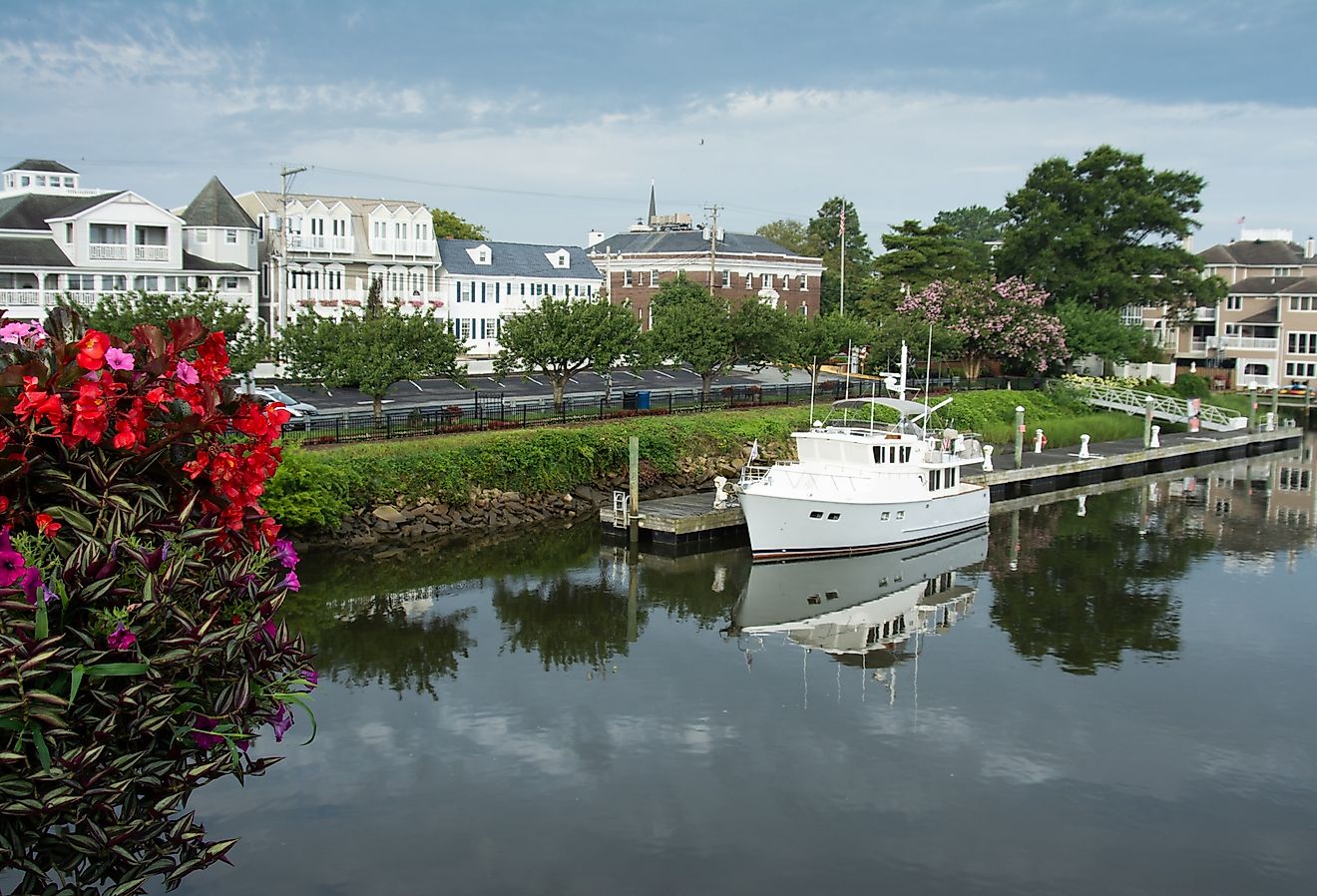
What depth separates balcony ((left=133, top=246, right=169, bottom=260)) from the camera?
5253 centimetres

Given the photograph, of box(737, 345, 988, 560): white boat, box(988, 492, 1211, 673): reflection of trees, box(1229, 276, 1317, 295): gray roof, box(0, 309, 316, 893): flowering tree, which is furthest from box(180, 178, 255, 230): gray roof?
box(1229, 276, 1317, 295): gray roof

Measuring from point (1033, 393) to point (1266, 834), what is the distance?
44735 mm

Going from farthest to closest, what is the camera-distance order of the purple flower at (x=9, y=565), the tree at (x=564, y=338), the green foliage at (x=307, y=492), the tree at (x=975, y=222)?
the tree at (x=975, y=222)
the tree at (x=564, y=338)
the green foliage at (x=307, y=492)
the purple flower at (x=9, y=565)

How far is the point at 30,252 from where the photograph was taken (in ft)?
165

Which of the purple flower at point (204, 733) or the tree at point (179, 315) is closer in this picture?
the purple flower at point (204, 733)

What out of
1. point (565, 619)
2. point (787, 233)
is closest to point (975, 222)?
point (787, 233)

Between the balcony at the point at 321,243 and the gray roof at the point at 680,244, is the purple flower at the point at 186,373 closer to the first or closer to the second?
the balcony at the point at 321,243

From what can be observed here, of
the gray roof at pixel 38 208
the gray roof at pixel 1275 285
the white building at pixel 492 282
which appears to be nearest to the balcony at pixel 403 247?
the white building at pixel 492 282

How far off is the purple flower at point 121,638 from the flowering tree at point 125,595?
1 centimetres

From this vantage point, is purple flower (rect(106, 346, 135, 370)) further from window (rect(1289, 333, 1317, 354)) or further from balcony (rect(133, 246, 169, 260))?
window (rect(1289, 333, 1317, 354))

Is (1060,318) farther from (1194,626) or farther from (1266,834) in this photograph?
(1266,834)

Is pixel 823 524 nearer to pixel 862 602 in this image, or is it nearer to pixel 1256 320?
pixel 862 602

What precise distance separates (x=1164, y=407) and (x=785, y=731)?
4945cm

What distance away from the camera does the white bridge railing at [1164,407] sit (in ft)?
198
